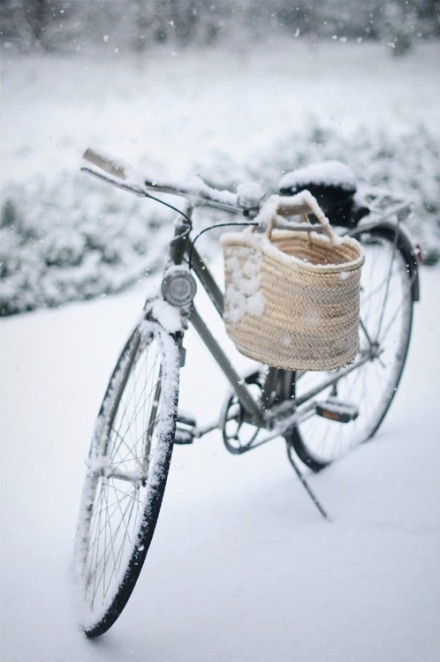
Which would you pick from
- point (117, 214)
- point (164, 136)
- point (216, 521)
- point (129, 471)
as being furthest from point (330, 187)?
point (164, 136)

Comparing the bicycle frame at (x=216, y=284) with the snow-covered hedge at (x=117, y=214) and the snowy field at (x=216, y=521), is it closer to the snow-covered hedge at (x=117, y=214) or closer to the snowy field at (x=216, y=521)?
the snowy field at (x=216, y=521)

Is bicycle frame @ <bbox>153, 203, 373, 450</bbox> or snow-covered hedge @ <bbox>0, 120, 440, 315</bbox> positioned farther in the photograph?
snow-covered hedge @ <bbox>0, 120, 440, 315</bbox>

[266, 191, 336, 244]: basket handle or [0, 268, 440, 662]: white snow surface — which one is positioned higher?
[266, 191, 336, 244]: basket handle

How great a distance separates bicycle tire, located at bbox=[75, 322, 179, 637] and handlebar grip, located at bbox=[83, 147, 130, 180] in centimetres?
40

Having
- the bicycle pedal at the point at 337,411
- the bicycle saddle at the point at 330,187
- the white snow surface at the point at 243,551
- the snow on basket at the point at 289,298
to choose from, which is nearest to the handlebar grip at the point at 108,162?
the snow on basket at the point at 289,298

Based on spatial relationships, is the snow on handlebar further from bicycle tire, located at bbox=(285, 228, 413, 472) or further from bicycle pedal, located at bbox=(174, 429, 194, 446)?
bicycle pedal, located at bbox=(174, 429, 194, 446)

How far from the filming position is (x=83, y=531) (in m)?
1.65

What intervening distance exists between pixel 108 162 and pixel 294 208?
1.65 feet

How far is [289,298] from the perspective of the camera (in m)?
1.24

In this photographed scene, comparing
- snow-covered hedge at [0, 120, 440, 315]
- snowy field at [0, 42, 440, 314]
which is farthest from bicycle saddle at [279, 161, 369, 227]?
snow-covered hedge at [0, 120, 440, 315]

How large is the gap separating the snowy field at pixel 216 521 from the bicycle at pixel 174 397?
131 millimetres

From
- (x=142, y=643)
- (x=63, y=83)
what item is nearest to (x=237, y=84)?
(x=63, y=83)

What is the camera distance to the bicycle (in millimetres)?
1250

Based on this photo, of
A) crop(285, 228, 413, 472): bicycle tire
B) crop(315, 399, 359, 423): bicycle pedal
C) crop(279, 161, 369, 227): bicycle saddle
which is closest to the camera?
crop(279, 161, 369, 227): bicycle saddle
